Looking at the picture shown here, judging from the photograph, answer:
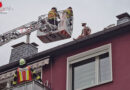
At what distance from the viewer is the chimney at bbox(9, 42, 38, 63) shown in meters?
30.1

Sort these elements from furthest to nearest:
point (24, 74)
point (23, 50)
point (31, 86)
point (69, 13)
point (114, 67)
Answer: point (69, 13), point (23, 50), point (24, 74), point (31, 86), point (114, 67)

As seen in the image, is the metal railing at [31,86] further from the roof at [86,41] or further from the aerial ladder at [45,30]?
the aerial ladder at [45,30]

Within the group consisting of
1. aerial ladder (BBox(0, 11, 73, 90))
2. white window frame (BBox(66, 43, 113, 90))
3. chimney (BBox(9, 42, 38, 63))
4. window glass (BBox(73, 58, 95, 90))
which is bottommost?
window glass (BBox(73, 58, 95, 90))

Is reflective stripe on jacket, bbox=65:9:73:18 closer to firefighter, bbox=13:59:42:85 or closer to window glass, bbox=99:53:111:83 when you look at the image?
firefighter, bbox=13:59:42:85

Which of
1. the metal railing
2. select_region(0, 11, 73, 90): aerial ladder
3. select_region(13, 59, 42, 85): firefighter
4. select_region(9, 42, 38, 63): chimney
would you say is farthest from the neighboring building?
select_region(0, 11, 73, 90): aerial ladder

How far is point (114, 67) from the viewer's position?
72.9ft

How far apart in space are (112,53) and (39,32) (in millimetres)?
11191

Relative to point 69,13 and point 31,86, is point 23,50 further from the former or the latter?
point 31,86

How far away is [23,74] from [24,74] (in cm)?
5

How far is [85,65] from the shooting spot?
23.7 metres

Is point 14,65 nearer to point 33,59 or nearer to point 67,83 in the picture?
point 33,59

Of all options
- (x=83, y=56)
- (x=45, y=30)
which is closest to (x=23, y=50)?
(x=45, y=30)

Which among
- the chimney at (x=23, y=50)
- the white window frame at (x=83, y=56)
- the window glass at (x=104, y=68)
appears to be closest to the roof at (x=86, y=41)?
the white window frame at (x=83, y=56)

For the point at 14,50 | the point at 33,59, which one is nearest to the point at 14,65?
the point at 33,59
